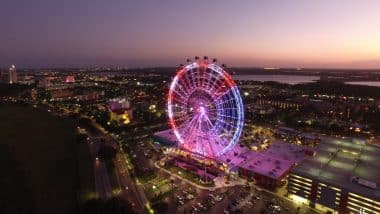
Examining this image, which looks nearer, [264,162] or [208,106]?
[208,106]

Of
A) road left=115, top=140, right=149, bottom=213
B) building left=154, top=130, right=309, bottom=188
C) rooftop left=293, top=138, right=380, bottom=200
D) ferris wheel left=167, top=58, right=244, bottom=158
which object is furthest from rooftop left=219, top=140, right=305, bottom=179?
road left=115, top=140, right=149, bottom=213

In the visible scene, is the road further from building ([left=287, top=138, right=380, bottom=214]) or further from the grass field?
building ([left=287, top=138, right=380, bottom=214])

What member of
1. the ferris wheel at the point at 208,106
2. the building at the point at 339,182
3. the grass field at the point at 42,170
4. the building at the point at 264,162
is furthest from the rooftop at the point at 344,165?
the grass field at the point at 42,170

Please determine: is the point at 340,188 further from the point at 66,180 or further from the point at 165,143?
the point at 66,180

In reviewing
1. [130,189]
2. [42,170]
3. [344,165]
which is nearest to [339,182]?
[344,165]

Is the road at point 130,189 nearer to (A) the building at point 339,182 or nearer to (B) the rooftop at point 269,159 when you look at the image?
(B) the rooftop at point 269,159

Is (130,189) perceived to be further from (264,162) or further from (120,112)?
(120,112)

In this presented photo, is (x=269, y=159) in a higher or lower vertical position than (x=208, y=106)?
Answer: lower
